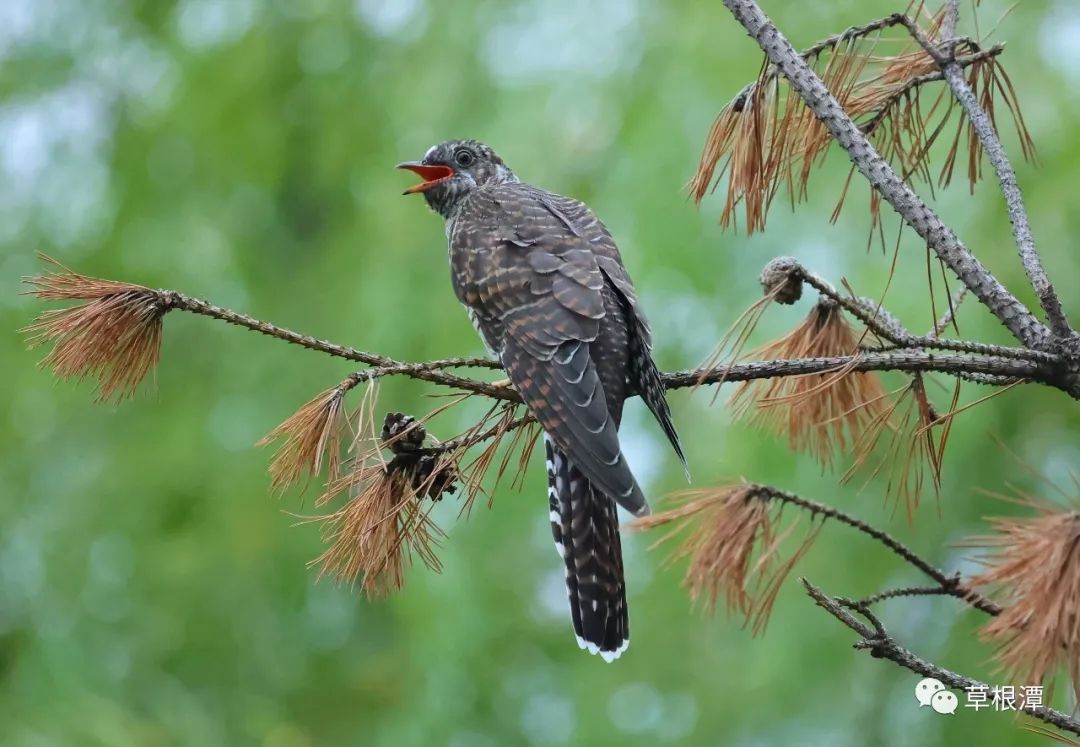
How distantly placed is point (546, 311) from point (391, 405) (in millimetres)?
2926

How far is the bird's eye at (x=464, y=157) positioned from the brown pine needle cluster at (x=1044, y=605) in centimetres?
282

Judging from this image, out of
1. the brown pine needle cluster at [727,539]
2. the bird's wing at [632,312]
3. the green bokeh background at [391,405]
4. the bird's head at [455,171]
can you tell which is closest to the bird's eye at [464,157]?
the bird's head at [455,171]

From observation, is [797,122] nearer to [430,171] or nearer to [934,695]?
[934,695]

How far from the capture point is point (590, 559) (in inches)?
113

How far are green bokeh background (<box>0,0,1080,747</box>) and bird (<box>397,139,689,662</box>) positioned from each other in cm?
189

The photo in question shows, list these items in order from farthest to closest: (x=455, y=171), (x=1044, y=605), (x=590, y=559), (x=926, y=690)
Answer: (x=455, y=171) < (x=590, y=559) < (x=926, y=690) < (x=1044, y=605)

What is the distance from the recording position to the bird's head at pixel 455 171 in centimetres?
431

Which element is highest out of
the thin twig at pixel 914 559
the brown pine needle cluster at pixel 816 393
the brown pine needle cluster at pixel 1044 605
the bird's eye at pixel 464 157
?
the bird's eye at pixel 464 157

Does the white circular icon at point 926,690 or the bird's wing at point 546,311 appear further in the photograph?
the bird's wing at point 546,311

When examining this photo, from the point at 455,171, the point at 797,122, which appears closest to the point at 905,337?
the point at 797,122

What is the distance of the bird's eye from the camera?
14.4 feet

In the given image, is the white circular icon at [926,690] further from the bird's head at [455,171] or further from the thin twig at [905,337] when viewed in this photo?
the bird's head at [455,171]

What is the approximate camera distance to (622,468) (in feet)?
8.59

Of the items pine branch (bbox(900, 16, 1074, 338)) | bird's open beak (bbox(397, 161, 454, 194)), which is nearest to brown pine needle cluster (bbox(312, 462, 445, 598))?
pine branch (bbox(900, 16, 1074, 338))
